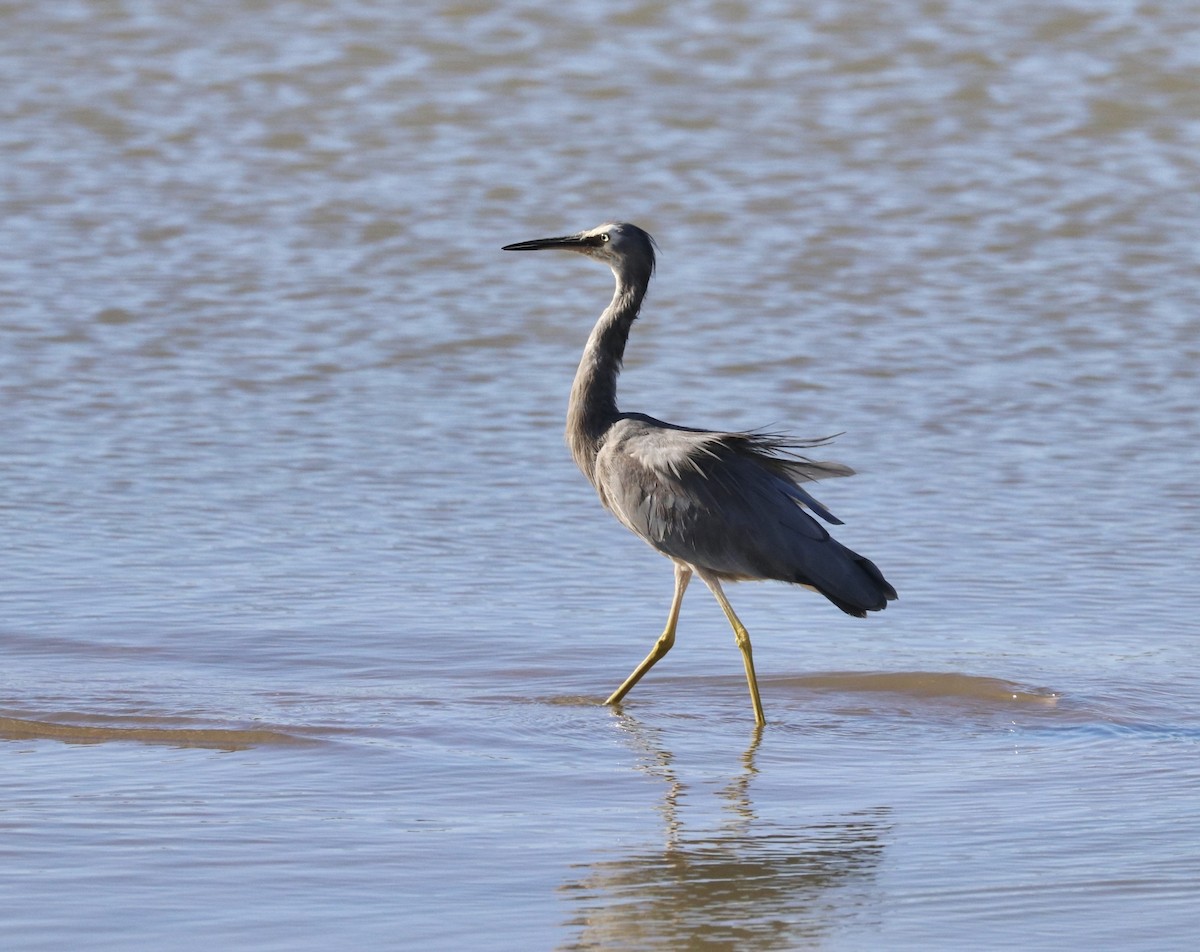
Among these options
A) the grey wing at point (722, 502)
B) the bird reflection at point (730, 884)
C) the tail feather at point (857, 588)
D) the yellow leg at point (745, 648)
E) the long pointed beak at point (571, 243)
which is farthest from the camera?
the long pointed beak at point (571, 243)

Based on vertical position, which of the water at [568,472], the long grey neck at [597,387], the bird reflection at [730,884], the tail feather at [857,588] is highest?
the long grey neck at [597,387]

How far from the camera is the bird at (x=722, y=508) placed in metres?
7.28

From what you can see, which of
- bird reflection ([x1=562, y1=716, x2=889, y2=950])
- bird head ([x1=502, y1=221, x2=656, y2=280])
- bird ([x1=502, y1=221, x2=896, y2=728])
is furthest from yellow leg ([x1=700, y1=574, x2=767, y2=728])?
bird head ([x1=502, y1=221, x2=656, y2=280])

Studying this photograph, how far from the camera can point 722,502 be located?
7391mm

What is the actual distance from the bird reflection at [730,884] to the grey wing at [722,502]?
1.50m

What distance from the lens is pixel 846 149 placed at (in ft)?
53.4

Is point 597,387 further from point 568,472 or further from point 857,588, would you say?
point 568,472

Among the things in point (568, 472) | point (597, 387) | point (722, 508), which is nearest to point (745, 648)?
point (722, 508)

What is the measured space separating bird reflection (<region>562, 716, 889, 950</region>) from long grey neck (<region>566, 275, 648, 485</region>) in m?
2.06

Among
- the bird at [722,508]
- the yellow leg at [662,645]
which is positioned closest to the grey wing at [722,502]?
the bird at [722,508]

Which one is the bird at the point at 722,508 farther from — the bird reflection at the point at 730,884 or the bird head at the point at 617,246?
the bird reflection at the point at 730,884

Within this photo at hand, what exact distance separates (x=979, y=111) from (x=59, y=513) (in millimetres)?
9728

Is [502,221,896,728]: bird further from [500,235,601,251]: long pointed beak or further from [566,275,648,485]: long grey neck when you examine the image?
[500,235,601,251]: long pointed beak

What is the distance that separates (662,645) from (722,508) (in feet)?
1.71
